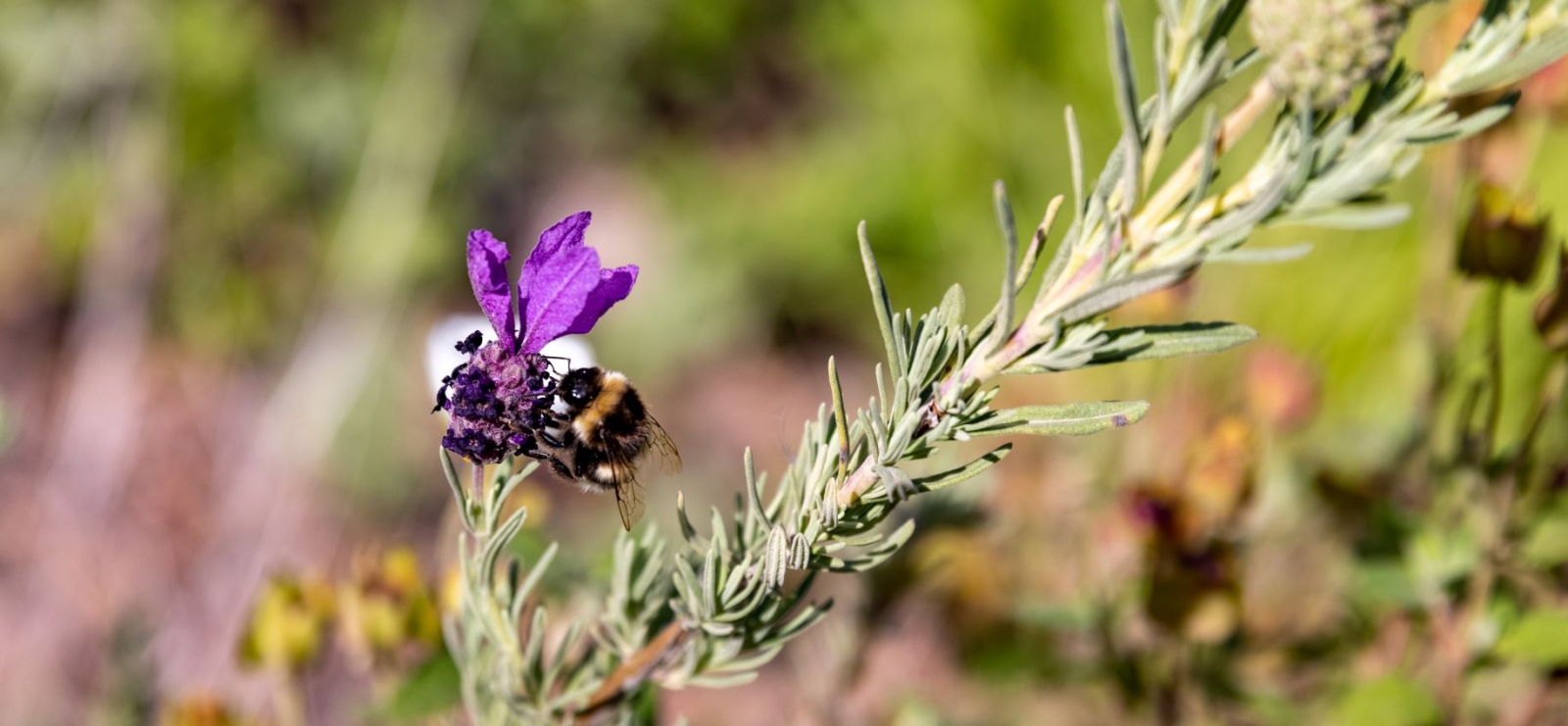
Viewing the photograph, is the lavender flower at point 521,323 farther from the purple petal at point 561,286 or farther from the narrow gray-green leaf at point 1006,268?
the narrow gray-green leaf at point 1006,268

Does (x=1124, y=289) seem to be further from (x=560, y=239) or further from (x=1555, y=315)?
(x=1555, y=315)

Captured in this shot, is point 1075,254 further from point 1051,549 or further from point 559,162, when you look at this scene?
point 559,162

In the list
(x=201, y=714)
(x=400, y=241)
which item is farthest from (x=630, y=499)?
(x=400, y=241)

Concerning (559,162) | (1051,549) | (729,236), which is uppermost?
(559,162)

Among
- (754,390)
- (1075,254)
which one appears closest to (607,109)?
(754,390)

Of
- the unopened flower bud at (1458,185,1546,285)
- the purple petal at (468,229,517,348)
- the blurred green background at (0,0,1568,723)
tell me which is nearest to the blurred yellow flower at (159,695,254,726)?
the purple petal at (468,229,517,348)

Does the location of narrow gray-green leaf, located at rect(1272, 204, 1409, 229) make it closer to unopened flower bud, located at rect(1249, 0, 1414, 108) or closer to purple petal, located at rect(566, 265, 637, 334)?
unopened flower bud, located at rect(1249, 0, 1414, 108)

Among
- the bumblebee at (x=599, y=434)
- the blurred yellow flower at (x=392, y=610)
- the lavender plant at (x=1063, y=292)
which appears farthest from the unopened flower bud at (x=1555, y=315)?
the blurred yellow flower at (x=392, y=610)
